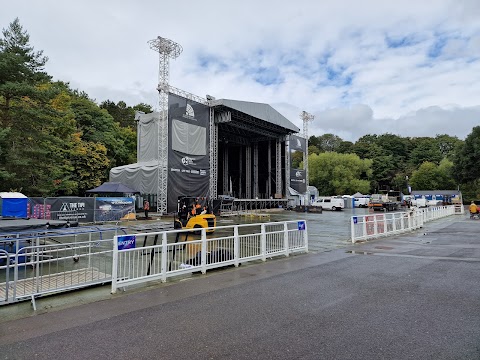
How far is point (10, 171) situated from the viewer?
22.0 metres

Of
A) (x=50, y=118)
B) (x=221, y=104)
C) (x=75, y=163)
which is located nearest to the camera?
(x=50, y=118)

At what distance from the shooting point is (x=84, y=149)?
38906 mm

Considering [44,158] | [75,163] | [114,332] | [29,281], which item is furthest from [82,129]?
[114,332]

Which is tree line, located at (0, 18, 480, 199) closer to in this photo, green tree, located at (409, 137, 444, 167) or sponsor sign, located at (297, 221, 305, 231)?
green tree, located at (409, 137, 444, 167)

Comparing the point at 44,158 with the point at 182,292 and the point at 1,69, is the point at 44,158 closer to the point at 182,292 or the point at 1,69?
the point at 1,69

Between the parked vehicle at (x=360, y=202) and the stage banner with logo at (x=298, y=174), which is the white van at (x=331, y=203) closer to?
the stage banner with logo at (x=298, y=174)

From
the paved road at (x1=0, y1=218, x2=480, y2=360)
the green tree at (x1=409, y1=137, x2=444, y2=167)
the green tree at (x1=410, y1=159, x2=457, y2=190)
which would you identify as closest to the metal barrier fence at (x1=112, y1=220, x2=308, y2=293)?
the paved road at (x1=0, y1=218, x2=480, y2=360)

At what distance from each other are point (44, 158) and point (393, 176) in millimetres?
84929

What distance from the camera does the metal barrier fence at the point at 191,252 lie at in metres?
6.45

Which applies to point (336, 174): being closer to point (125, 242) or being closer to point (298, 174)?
point (298, 174)

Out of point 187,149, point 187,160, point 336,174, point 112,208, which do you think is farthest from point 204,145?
point 336,174

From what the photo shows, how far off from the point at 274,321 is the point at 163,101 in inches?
1061

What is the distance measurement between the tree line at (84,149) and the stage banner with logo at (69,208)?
3346 millimetres

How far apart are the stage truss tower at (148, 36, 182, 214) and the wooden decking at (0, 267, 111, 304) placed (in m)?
21.1
